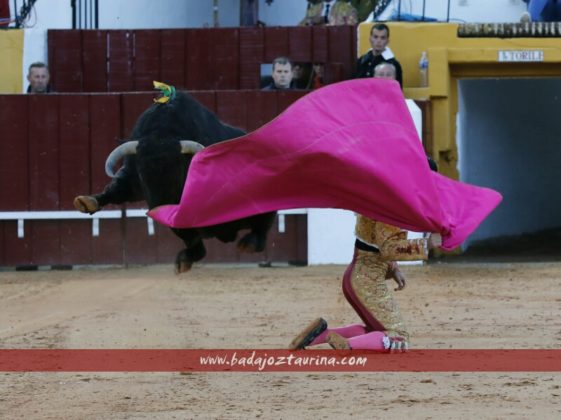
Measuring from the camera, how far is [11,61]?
13102 mm

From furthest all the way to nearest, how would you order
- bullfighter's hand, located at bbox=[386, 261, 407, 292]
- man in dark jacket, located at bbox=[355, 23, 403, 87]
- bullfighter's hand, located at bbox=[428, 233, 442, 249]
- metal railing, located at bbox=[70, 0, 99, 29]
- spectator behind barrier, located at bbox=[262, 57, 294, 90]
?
1. metal railing, located at bbox=[70, 0, 99, 29]
2. spectator behind barrier, located at bbox=[262, 57, 294, 90]
3. man in dark jacket, located at bbox=[355, 23, 403, 87]
4. bullfighter's hand, located at bbox=[386, 261, 407, 292]
5. bullfighter's hand, located at bbox=[428, 233, 442, 249]

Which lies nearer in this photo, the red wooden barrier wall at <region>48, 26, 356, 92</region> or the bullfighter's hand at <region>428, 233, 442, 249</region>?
the bullfighter's hand at <region>428, 233, 442, 249</region>

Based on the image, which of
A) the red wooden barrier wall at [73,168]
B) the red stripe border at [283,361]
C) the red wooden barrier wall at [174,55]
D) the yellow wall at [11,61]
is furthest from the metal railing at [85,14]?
the red stripe border at [283,361]

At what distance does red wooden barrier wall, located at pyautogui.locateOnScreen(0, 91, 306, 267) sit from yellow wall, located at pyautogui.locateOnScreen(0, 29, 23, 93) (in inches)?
29.7

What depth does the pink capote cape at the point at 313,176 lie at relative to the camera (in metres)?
6.14

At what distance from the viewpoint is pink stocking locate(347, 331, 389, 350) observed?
6.68 meters

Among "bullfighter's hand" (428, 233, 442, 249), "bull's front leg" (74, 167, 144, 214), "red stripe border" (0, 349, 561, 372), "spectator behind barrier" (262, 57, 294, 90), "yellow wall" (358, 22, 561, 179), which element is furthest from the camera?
"yellow wall" (358, 22, 561, 179)

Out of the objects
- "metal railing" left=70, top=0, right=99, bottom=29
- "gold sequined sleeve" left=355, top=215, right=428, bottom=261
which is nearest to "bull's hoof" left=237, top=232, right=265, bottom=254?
"gold sequined sleeve" left=355, top=215, right=428, bottom=261

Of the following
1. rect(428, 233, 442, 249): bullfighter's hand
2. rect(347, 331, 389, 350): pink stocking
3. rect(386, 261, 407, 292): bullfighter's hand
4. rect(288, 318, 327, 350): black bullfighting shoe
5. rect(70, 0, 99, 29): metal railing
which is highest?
rect(70, 0, 99, 29): metal railing

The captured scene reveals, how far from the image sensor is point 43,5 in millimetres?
13914

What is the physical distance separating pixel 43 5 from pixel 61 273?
318cm

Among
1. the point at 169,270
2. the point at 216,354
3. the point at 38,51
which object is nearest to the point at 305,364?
the point at 216,354

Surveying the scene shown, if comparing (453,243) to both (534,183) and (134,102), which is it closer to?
(134,102)

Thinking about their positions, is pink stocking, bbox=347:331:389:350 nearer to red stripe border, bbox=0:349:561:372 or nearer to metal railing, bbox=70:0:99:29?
red stripe border, bbox=0:349:561:372
